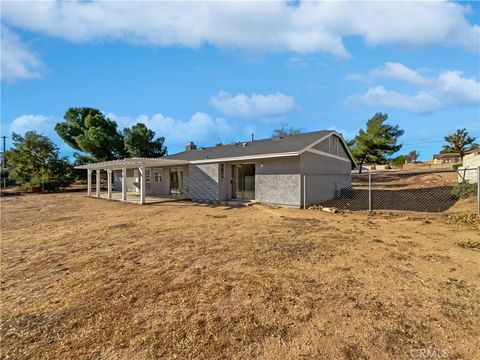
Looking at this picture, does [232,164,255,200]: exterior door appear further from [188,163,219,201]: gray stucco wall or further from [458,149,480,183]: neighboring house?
[458,149,480,183]: neighboring house

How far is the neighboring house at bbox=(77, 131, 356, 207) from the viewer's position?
12312 mm

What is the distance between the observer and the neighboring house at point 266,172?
485 inches

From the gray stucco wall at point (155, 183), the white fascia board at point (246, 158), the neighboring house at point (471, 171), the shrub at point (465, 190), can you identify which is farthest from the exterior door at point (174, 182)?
the neighboring house at point (471, 171)

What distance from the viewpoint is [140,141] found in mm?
29844

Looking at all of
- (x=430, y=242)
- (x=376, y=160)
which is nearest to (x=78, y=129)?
(x=430, y=242)

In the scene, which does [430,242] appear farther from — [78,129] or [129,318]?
[78,129]

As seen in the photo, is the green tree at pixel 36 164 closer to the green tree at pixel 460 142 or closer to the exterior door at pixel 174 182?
the exterior door at pixel 174 182

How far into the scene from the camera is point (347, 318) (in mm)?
3086

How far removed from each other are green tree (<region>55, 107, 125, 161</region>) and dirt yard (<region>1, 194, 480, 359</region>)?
23.4 meters

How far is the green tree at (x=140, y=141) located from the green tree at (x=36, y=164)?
716 cm

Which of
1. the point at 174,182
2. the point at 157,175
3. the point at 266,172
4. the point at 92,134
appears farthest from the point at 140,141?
the point at 266,172

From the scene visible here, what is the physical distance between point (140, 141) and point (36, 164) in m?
10.5

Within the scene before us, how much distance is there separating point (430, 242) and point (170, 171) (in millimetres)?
16073

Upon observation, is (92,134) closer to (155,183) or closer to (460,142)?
(155,183)
